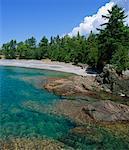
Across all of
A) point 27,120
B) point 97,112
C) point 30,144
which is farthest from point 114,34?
point 30,144

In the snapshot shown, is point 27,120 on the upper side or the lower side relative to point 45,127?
Answer: upper

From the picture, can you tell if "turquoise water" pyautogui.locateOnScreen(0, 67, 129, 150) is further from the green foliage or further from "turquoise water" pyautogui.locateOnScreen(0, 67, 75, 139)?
the green foliage

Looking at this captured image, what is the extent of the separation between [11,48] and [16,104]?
9021 centimetres

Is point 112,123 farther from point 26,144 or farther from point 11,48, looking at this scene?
point 11,48

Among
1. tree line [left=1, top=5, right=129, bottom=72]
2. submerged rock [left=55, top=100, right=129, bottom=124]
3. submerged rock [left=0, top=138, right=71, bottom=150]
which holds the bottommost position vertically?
submerged rock [left=0, top=138, right=71, bottom=150]

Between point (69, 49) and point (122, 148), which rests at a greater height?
point (69, 49)

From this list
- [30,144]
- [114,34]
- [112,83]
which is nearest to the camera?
[30,144]

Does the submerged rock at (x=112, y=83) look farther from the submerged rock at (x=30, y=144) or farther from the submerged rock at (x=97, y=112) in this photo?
the submerged rock at (x=30, y=144)

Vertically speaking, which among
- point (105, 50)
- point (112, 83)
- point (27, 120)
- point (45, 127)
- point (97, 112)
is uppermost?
point (105, 50)

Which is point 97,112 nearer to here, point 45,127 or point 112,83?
point 45,127

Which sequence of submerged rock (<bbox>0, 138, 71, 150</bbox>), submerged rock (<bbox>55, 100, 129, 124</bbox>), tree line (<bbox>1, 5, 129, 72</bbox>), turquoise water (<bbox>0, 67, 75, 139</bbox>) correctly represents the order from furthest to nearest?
tree line (<bbox>1, 5, 129, 72</bbox>), submerged rock (<bbox>55, 100, 129, 124</bbox>), turquoise water (<bbox>0, 67, 75, 139</bbox>), submerged rock (<bbox>0, 138, 71, 150</bbox>)

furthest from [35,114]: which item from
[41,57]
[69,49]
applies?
[41,57]

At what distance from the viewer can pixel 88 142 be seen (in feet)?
59.0

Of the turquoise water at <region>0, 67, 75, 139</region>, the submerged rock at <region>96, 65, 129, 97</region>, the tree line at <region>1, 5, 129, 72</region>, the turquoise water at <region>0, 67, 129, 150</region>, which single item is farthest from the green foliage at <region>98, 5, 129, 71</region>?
the turquoise water at <region>0, 67, 129, 150</region>
